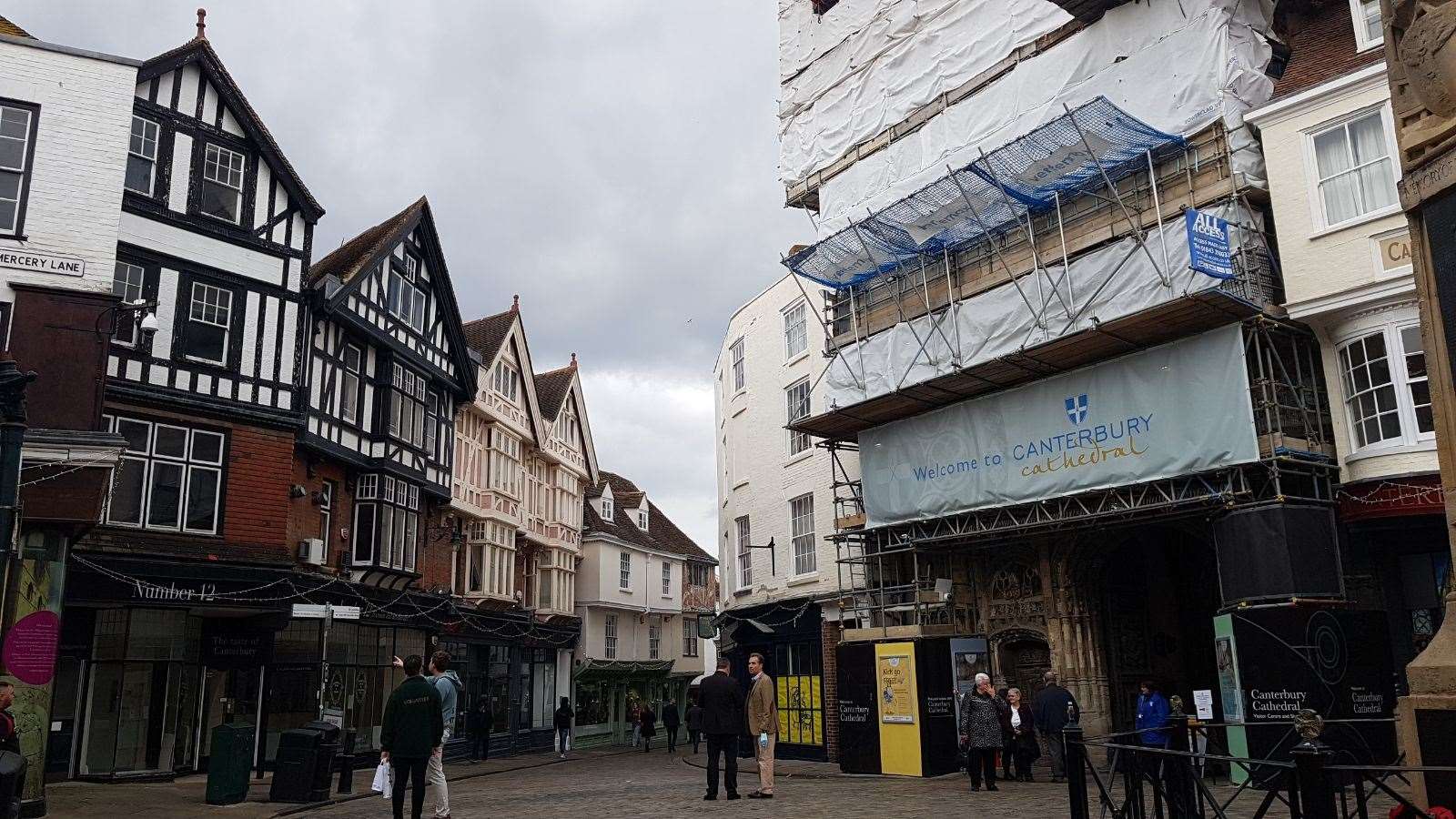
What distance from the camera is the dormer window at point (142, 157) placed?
21.0m

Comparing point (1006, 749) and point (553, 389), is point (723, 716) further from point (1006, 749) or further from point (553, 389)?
point (553, 389)

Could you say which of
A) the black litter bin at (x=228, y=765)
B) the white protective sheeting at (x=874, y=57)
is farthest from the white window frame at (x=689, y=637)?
the black litter bin at (x=228, y=765)

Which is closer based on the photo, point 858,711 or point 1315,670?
point 1315,670

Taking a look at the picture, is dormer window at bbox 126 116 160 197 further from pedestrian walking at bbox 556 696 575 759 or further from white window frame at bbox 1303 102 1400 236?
white window frame at bbox 1303 102 1400 236

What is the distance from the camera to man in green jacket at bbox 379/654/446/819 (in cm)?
1061

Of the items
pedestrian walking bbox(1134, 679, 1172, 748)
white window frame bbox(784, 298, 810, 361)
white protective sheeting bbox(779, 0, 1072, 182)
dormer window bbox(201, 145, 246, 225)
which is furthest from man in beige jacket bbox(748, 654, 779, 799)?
dormer window bbox(201, 145, 246, 225)

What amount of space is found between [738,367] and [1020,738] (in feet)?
56.1

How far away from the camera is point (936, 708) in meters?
19.8

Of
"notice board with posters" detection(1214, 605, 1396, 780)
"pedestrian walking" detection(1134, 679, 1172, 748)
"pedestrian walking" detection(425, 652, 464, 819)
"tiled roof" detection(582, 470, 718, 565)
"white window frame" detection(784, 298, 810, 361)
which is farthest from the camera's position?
"tiled roof" detection(582, 470, 718, 565)

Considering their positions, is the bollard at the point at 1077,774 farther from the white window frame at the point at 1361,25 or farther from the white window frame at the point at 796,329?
the white window frame at the point at 796,329

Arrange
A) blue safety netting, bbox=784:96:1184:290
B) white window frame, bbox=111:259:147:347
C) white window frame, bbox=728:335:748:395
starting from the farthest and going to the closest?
white window frame, bbox=728:335:748:395, white window frame, bbox=111:259:147:347, blue safety netting, bbox=784:96:1184:290

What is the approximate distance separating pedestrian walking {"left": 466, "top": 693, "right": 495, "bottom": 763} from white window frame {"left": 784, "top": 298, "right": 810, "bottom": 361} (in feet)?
44.8

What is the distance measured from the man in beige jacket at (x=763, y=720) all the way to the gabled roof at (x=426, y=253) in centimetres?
1496

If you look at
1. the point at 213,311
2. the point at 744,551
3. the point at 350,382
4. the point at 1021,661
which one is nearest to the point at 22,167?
the point at 213,311
